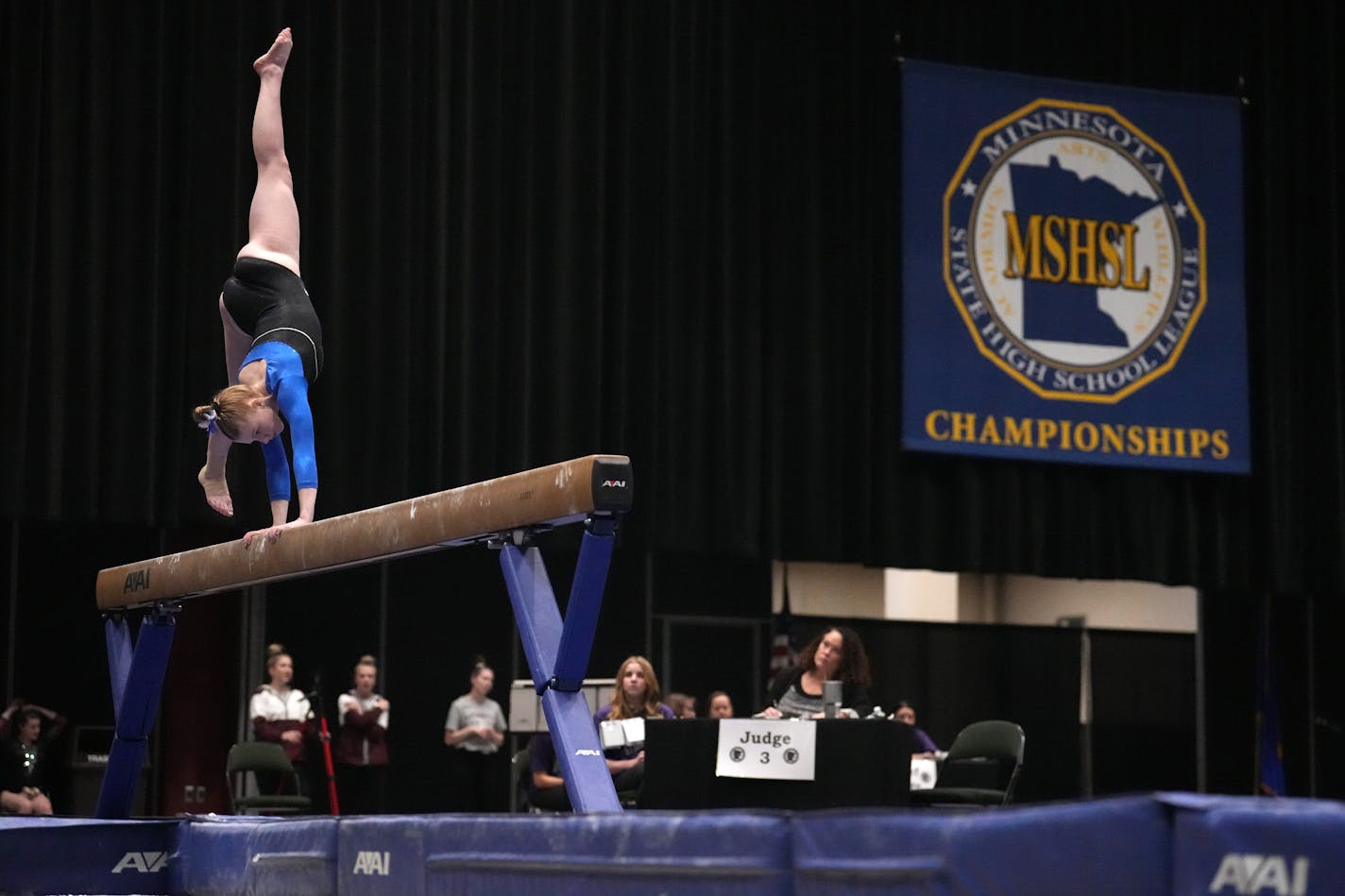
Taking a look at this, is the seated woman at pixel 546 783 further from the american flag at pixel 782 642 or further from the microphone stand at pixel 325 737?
the american flag at pixel 782 642

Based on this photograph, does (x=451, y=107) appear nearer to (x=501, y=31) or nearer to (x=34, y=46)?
(x=501, y=31)

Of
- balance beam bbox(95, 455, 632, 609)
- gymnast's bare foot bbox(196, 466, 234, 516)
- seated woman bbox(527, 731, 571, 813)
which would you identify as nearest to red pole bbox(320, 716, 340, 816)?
seated woman bbox(527, 731, 571, 813)

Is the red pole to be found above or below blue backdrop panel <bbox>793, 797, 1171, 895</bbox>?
below

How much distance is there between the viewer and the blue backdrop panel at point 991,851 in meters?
2.51

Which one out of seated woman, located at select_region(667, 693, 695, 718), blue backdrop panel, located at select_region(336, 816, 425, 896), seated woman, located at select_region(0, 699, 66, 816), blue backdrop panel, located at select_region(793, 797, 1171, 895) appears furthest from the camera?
seated woman, located at select_region(667, 693, 695, 718)

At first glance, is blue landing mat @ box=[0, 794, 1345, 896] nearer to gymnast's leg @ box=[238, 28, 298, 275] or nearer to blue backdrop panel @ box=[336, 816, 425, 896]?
blue backdrop panel @ box=[336, 816, 425, 896]

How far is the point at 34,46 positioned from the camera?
10.2 meters

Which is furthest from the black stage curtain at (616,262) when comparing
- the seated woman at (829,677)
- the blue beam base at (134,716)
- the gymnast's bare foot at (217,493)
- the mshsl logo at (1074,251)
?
the gymnast's bare foot at (217,493)

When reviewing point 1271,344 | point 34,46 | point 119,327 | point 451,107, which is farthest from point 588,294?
point 1271,344

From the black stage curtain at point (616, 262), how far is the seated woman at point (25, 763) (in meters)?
1.28

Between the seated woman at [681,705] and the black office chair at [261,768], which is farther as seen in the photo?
the seated woman at [681,705]

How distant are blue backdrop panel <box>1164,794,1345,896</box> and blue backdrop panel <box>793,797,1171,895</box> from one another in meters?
0.07

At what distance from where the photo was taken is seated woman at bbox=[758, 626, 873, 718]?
24.5 ft

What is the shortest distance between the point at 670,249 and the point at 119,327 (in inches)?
143
